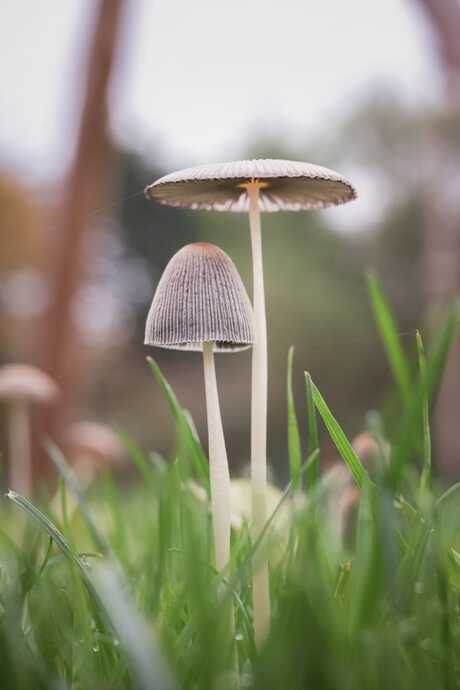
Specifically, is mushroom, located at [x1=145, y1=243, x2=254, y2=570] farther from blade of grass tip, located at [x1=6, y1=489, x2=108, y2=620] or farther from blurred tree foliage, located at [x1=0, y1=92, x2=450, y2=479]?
blurred tree foliage, located at [x1=0, y1=92, x2=450, y2=479]

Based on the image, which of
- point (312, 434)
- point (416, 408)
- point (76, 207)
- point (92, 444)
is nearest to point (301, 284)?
point (76, 207)

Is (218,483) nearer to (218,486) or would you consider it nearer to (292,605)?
(218,486)

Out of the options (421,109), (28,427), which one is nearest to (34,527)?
(28,427)

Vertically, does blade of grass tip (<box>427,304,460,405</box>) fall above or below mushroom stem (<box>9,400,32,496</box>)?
above

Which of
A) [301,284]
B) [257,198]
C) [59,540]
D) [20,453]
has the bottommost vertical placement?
[20,453]

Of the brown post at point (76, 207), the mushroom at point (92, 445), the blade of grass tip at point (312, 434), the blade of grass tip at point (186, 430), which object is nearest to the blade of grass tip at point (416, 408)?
the blade of grass tip at point (312, 434)

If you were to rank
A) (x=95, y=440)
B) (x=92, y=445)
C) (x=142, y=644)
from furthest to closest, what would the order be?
(x=95, y=440), (x=92, y=445), (x=142, y=644)

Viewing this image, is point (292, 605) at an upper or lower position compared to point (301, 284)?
lower

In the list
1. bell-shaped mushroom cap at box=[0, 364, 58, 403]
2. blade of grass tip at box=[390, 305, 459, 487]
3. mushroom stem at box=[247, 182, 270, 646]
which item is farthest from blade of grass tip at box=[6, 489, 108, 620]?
bell-shaped mushroom cap at box=[0, 364, 58, 403]
